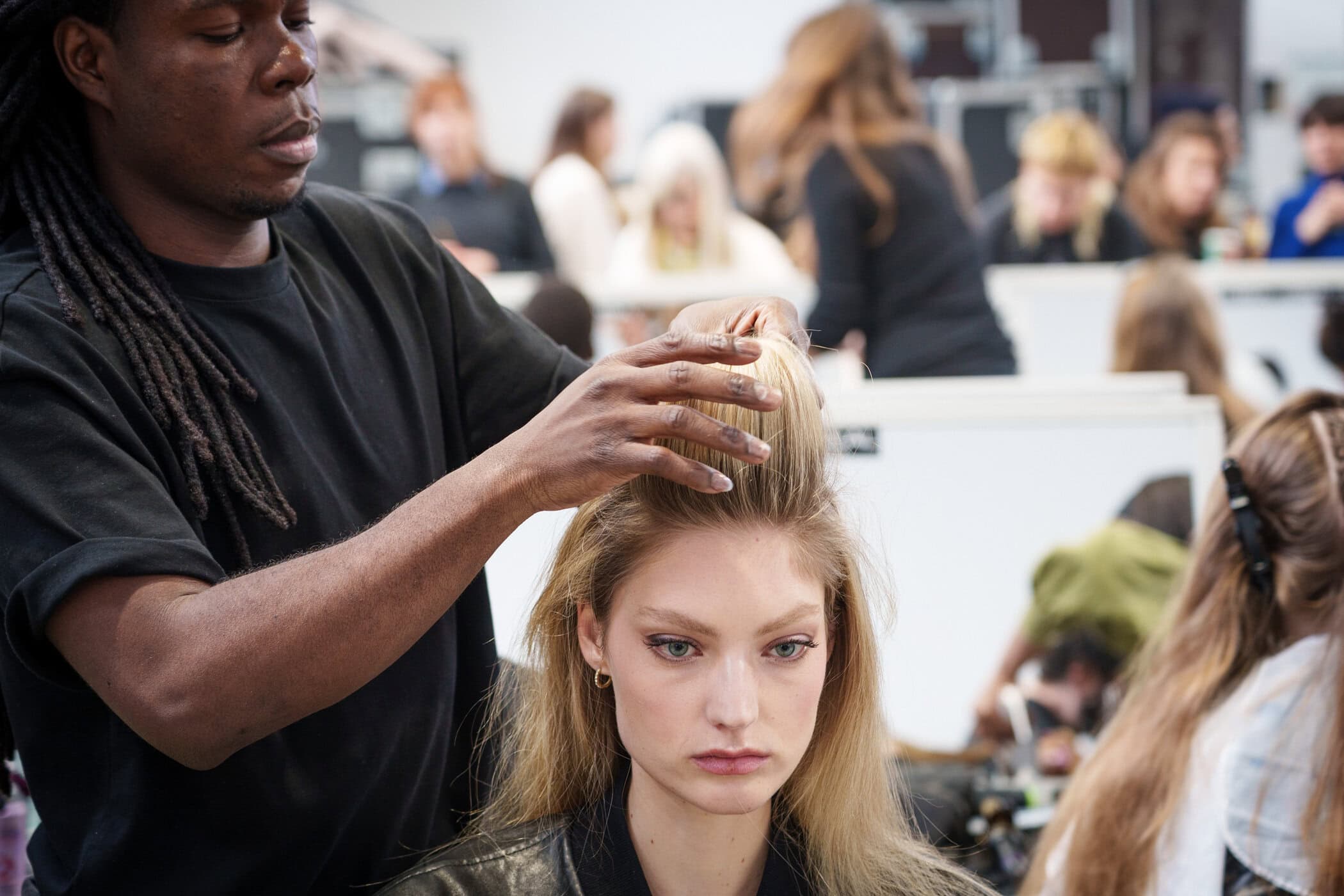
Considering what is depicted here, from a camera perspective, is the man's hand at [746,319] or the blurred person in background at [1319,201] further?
the blurred person in background at [1319,201]

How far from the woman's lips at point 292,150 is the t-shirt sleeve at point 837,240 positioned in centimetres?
171

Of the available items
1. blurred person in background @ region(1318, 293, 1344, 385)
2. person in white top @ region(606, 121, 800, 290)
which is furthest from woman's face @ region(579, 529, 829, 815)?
person in white top @ region(606, 121, 800, 290)

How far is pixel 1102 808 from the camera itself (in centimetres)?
179

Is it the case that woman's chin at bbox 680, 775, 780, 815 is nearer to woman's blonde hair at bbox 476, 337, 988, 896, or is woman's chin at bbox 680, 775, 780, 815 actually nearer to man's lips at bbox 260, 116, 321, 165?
woman's blonde hair at bbox 476, 337, 988, 896

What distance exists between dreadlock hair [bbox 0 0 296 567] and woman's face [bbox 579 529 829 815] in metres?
0.34

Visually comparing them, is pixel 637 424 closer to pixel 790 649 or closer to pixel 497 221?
pixel 790 649

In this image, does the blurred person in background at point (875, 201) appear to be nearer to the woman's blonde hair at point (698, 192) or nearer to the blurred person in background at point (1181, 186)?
the woman's blonde hair at point (698, 192)

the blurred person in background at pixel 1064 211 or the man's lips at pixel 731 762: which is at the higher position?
the man's lips at pixel 731 762

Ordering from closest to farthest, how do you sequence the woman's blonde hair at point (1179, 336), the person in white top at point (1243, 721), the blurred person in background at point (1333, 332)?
1. the person in white top at point (1243, 721)
2. the woman's blonde hair at point (1179, 336)
3. the blurred person in background at point (1333, 332)

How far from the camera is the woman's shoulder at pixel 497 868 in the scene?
4.15 ft

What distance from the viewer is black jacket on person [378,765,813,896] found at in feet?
4.16

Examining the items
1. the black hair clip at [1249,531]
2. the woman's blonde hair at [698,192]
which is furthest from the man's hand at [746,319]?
the woman's blonde hair at [698,192]

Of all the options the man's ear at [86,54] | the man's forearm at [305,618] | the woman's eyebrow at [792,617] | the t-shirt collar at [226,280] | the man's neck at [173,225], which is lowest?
the woman's eyebrow at [792,617]

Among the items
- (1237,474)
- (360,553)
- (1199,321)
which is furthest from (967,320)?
(360,553)
